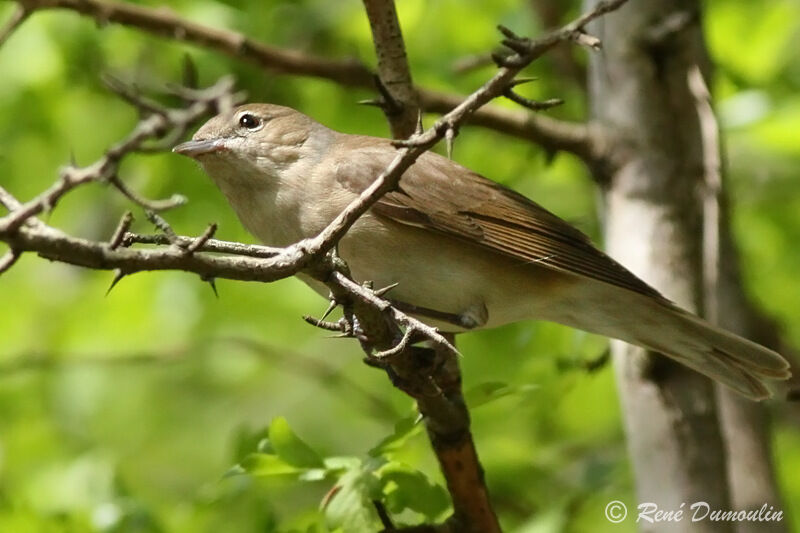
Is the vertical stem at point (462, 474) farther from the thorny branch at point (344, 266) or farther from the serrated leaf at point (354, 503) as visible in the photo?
the serrated leaf at point (354, 503)

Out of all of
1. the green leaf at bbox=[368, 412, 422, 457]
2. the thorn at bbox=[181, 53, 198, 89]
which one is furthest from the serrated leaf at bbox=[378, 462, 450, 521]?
the thorn at bbox=[181, 53, 198, 89]

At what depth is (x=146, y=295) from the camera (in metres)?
6.86

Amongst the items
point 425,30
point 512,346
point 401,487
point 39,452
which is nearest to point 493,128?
point 512,346

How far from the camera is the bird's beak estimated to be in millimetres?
4152

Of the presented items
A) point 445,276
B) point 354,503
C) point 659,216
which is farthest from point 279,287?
point 354,503

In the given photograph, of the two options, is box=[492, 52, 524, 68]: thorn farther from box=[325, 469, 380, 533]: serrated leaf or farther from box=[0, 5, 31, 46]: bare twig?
box=[0, 5, 31, 46]: bare twig

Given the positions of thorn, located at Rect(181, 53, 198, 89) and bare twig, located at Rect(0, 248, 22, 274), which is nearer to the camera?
bare twig, located at Rect(0, 248, 22, 274)

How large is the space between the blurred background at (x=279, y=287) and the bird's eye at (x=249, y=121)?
586 mm

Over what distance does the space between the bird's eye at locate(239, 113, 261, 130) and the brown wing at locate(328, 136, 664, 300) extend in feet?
1.31

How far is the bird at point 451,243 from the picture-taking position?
13.1 ft

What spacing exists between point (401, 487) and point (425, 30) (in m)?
4.48

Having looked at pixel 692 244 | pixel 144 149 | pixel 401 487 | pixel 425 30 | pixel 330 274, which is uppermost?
pixel 425 30

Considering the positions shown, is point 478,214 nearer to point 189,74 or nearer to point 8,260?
point 189,74

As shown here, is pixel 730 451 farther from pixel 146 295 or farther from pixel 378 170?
pixel 146 295
